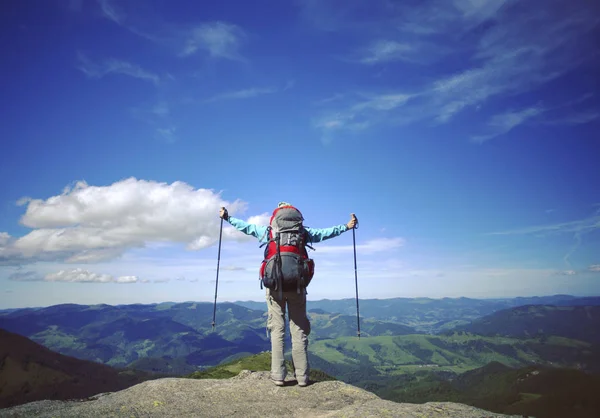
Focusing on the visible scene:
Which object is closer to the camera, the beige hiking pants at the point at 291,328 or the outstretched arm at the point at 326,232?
the beige hiking pants at the point at 291,328

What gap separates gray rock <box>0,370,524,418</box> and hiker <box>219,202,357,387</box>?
720mm

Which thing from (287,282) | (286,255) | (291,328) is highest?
(286,255)

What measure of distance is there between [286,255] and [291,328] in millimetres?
2263

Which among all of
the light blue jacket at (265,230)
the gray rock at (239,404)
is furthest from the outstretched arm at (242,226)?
the gray rock at (239,404)

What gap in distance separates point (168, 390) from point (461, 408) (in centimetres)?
756

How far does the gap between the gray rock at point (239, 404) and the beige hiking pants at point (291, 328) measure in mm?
577

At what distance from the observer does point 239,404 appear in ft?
29.0

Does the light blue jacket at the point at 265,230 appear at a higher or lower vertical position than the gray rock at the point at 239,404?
higher

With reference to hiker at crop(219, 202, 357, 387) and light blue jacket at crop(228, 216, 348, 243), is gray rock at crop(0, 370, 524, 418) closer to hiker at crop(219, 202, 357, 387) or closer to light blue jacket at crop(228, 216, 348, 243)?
hiker at crop(219, 202, 357, 387)

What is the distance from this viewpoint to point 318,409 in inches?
341

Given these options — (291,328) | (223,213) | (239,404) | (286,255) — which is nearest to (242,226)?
(223,213)

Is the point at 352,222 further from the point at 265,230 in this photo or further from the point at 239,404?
the point at 239,404

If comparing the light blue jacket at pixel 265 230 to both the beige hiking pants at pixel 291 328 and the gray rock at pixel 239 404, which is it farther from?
the gray rock at pixel 239 404

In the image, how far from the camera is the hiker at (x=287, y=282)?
10414mm
